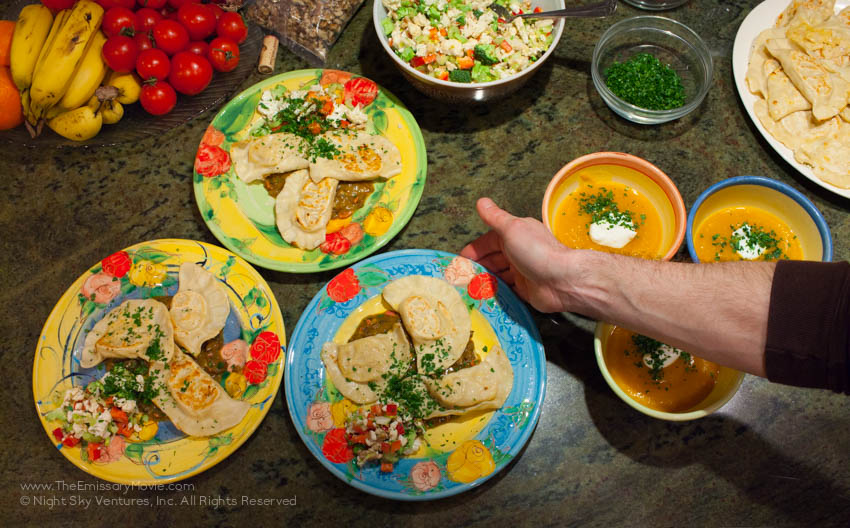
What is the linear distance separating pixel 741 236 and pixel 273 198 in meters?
1.94

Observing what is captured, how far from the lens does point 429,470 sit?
6.20 ft

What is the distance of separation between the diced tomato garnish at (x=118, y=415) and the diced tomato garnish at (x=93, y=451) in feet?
0.35

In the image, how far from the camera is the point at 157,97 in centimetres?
217

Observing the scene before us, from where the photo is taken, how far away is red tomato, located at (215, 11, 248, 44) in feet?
7.47

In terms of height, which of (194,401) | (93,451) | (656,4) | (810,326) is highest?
(656,4)

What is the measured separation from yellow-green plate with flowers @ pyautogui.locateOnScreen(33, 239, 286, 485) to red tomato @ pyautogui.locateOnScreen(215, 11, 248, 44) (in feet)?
3.12

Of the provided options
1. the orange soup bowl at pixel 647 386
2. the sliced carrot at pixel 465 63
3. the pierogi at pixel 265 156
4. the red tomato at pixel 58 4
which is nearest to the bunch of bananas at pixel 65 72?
the red tomato at pixel 58 4

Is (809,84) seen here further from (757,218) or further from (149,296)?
(149,296)

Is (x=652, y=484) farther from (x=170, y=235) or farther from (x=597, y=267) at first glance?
(x=170, y=235)

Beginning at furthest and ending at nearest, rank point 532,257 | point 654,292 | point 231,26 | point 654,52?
1. point 654,52
2. point 231,26
3. point 532,257
4. point 654,292

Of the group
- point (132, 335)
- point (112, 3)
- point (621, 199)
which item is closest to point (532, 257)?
point (621, 199)

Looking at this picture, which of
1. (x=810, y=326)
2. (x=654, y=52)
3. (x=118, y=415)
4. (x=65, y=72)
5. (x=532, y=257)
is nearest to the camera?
(x=810, y=326)

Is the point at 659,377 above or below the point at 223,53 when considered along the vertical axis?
below

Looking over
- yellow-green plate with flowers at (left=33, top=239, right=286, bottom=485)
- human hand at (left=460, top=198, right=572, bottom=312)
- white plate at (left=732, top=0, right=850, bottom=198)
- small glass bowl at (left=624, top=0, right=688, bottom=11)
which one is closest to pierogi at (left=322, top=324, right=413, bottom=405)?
yellow-green plate with flowers at (left=33, top=239, right=286, bottom=485)
